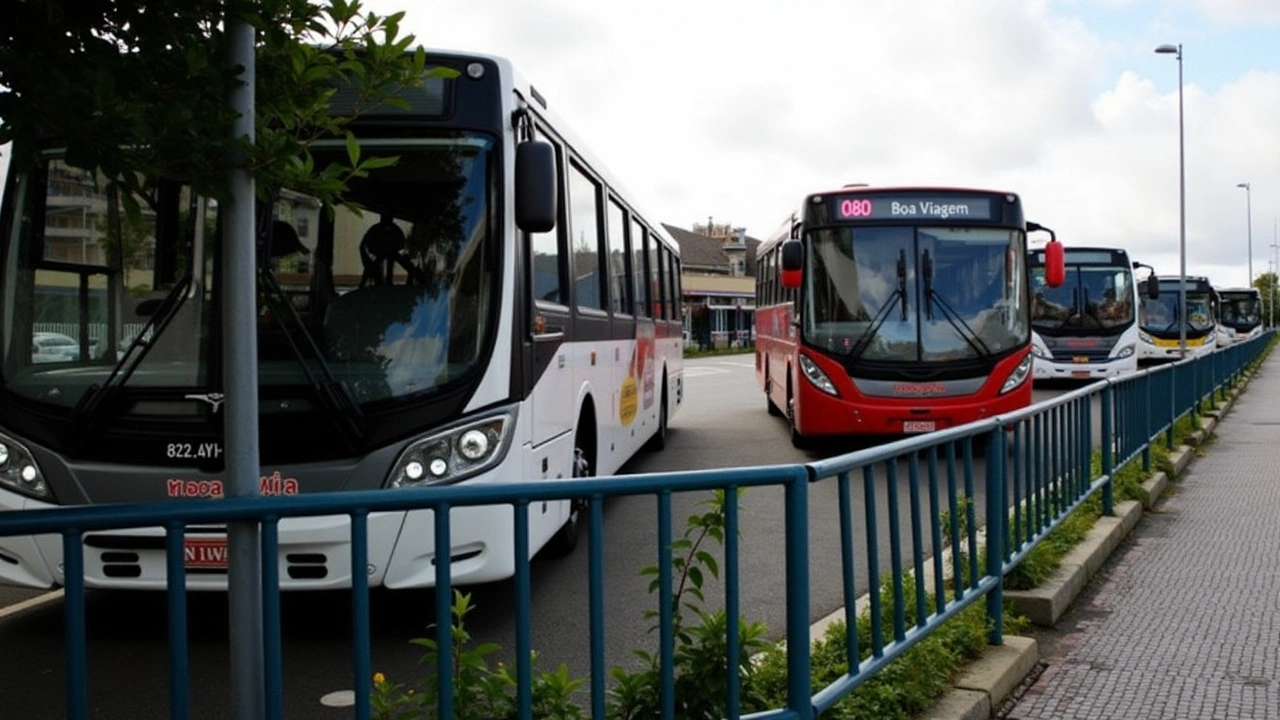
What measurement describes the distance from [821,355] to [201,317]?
29.3ft

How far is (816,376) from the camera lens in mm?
14234

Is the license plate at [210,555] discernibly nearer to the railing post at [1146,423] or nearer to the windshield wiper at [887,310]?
the railing post at [1146,423]

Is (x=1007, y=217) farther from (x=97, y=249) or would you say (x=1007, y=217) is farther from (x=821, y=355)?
(x=97, y=249)

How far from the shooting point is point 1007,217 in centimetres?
1438

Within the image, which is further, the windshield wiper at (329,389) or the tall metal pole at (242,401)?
the windshield wiper at (329,389)

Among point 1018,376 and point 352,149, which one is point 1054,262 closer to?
point 1018,376

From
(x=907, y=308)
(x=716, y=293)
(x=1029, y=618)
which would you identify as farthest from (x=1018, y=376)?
(x=716, y=293)

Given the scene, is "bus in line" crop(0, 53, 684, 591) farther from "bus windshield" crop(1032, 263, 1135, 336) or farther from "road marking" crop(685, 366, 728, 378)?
"road marking" crop(685, 366, 728, 378)


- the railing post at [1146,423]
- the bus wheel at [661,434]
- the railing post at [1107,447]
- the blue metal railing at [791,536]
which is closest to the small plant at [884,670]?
the blue metal railing at [791,536]

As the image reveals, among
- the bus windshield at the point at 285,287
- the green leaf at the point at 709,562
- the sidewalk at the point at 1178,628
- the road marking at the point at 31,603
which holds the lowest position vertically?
the sidewalk at the point at 1178,628

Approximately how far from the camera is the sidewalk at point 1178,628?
5.38 m

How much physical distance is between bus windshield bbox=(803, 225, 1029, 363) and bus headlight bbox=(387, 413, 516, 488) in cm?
817

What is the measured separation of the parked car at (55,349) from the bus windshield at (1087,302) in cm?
2469

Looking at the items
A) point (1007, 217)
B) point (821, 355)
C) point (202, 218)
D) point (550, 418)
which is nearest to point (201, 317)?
point (202, 218)
